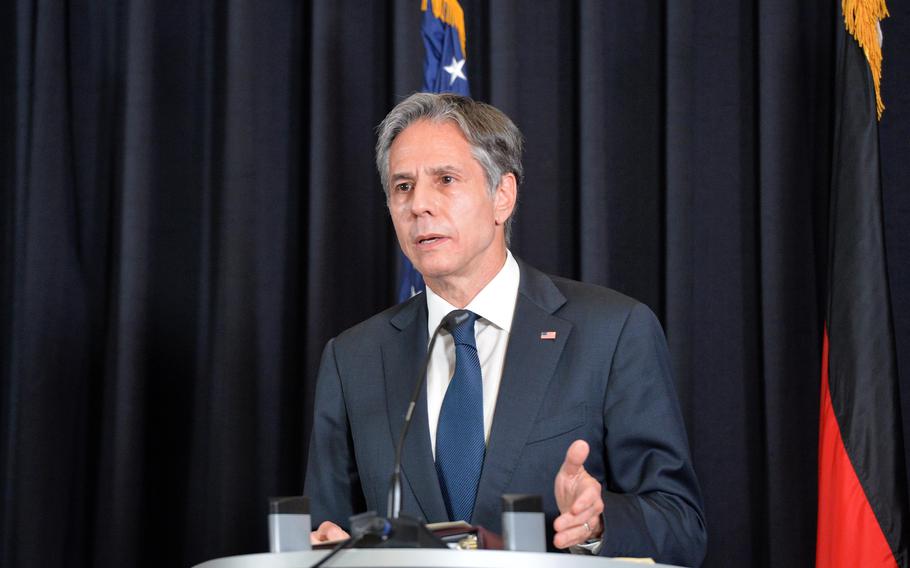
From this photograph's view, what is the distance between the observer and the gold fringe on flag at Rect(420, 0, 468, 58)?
3.21m

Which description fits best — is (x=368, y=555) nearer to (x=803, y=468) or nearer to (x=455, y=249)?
(x=455, y=249)

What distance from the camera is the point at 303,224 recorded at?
364 cm

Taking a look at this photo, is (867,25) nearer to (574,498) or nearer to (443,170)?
(443,170)

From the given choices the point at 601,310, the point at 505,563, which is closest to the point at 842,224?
the point at 601,310

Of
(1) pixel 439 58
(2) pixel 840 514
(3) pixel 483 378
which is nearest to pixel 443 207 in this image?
(3) pixel 483 378

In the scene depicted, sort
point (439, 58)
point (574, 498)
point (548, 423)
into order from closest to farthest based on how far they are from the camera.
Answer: point (574, 498)
point (548, 423)
point (439, 58)

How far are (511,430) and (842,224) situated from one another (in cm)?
130

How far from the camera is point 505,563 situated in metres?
1.12

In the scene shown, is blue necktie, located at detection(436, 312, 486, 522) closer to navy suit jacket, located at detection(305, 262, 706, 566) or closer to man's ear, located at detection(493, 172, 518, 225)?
navy suit jacket, located at detection(305, 262, 706, 566)

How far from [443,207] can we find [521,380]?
423mm

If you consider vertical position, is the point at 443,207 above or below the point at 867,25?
below

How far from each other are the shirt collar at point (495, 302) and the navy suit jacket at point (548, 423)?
0.03 metres

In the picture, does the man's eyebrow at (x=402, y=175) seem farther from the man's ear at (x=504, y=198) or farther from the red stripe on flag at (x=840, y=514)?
the red stripe on flag at (x=840, y=514)

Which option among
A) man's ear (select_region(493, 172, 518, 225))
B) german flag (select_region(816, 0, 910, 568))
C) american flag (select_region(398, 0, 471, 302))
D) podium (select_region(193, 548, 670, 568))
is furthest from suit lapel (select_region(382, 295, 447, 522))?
german flag (select_region(816, 0, 910, 568))
